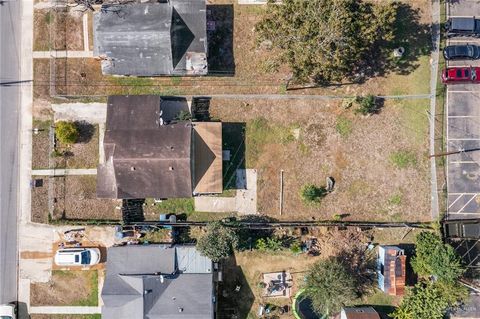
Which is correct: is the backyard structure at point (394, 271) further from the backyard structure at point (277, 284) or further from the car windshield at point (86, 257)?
the car windshield at point (86, 257)

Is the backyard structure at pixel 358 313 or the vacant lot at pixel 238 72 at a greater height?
the vacant lot at pixel 238 72

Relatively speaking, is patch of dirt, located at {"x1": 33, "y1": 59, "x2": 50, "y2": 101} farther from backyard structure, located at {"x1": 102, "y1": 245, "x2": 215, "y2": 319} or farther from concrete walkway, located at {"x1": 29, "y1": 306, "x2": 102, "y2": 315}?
concrete walkway, located at {"x1": 29, "y1": 306, "x2": 102, "y2": 315}

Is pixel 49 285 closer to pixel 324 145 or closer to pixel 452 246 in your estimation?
pixel 324 145

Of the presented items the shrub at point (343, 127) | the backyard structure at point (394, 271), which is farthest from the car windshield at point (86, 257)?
the backyard structure at point (394, 271)

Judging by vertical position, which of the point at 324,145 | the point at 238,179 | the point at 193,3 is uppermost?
the point at 193,3

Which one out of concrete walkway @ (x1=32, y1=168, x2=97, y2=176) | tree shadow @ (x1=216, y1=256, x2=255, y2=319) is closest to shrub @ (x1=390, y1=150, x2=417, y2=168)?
tree shadow @ (x1=216, y1=256, x2=255, y2=319)

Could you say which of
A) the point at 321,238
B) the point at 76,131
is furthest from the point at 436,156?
the point at 76,131

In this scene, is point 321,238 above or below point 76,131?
below
